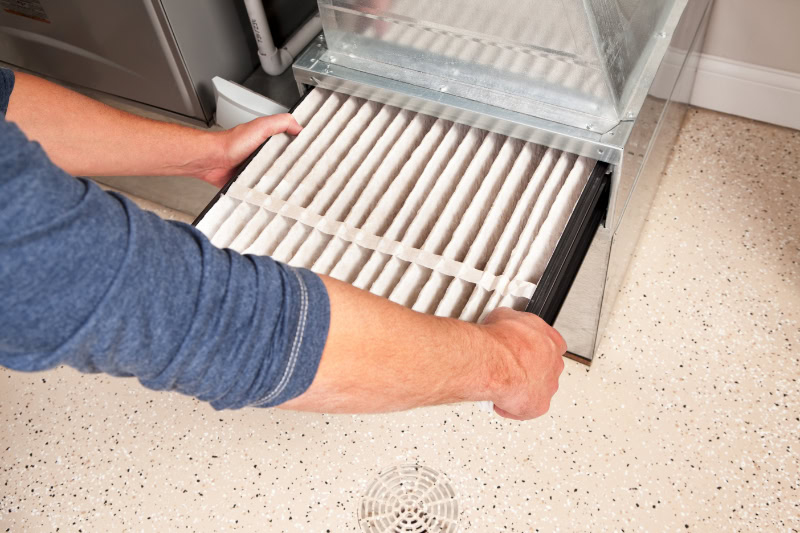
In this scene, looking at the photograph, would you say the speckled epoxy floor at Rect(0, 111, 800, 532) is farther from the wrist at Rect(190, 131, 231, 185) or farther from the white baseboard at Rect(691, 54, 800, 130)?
the wrist at Rect(190, 131, 231, 185)

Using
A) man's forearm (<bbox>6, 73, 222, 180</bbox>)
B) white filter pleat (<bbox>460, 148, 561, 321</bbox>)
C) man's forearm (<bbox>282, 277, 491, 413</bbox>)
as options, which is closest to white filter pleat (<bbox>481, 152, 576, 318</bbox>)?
white filter pleat (<bbox>460, 148, 561, 321</bbox>)

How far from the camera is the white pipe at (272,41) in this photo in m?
1.38

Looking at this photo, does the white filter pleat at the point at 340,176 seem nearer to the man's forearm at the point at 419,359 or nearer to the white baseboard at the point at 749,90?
the man's forearm at the point at 419,359

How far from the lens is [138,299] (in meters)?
0.60

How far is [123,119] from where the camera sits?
3.55 ft

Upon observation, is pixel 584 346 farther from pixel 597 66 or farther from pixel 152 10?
pixel 152 10

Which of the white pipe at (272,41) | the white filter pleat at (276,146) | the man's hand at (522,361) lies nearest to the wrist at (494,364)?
the man's hand at (522,361)

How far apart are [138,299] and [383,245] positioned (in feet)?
1.44

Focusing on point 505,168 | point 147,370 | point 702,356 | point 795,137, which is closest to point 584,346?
point 702,356

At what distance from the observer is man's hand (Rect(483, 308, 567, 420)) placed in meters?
0.84

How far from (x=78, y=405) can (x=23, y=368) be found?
3.37 feet

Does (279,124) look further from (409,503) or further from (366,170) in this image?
(409,503)

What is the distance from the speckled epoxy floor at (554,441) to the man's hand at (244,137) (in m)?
0.57

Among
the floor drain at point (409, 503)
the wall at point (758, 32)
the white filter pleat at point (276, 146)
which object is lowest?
the floor drain at point (409, 503)
